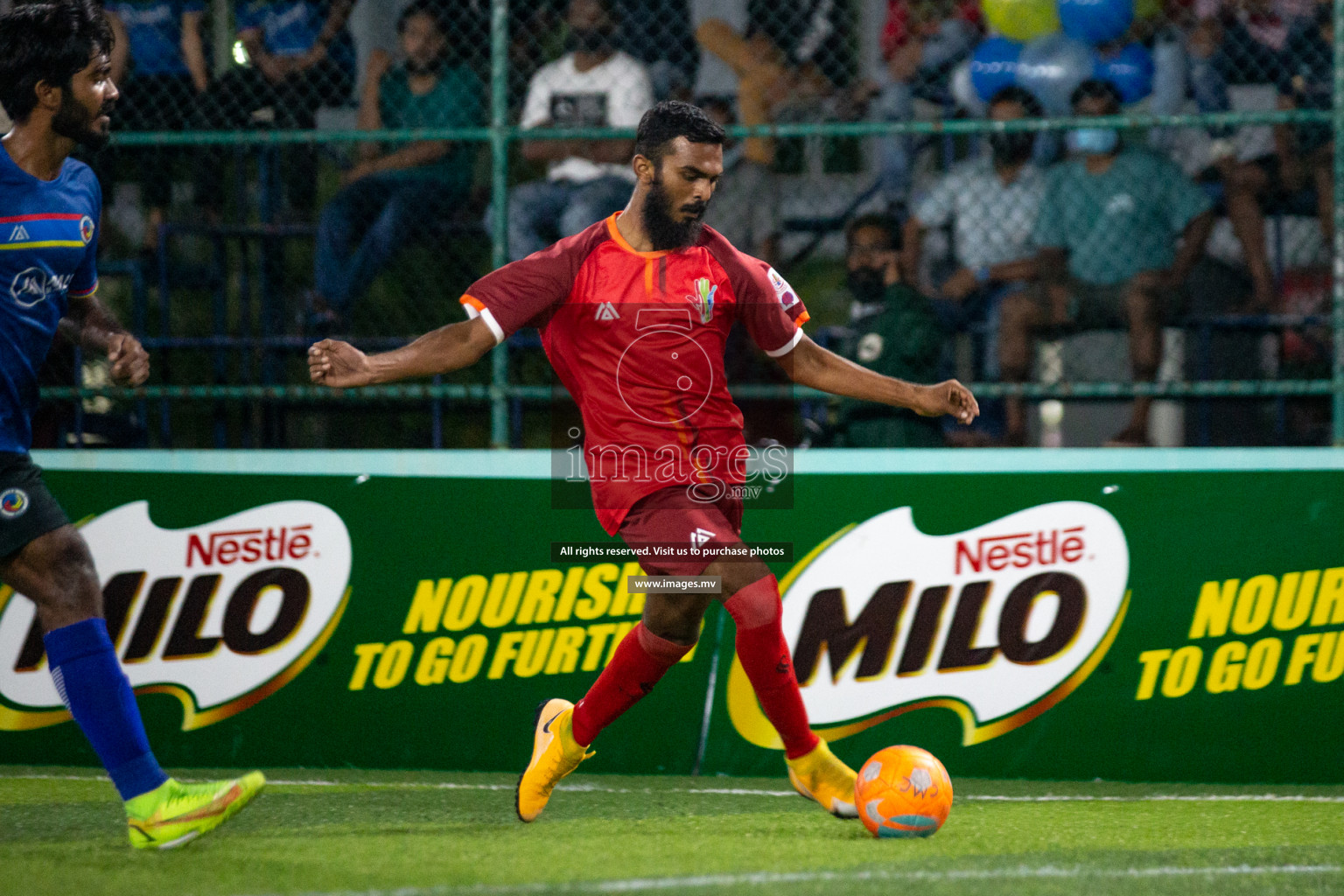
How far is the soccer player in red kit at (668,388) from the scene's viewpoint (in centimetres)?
439

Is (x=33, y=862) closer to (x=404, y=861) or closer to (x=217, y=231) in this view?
(x=404, y=861)

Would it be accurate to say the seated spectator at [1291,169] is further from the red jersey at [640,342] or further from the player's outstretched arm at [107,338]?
the player's outstretched arm at [107,338]

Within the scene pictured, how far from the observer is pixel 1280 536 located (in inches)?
220

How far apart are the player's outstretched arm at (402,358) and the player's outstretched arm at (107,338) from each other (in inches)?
18.6

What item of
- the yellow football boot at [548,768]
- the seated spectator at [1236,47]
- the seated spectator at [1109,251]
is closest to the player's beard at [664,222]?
the yellow football boot at [548,768]

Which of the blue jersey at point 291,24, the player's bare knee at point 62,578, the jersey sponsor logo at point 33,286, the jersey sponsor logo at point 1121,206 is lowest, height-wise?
the player's bare knee at point 62,578

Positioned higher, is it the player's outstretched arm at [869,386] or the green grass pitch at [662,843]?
the player's outstretched arm at [869,386]

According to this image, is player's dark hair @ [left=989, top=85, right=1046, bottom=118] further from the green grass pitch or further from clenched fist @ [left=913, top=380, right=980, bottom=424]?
the green grass pitch

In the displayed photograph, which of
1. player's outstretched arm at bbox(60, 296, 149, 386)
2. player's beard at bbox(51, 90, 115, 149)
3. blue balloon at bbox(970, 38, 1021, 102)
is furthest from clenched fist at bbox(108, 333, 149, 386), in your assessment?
blue balloon at bbox(970, 38, 1021, 102)

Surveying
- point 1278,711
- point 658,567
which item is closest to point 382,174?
point 658,567

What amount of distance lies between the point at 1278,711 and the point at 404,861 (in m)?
3.37

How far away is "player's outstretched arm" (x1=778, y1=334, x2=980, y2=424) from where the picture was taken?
4348mm

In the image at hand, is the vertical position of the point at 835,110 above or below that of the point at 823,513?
above

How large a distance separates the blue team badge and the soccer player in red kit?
1.28 meters
